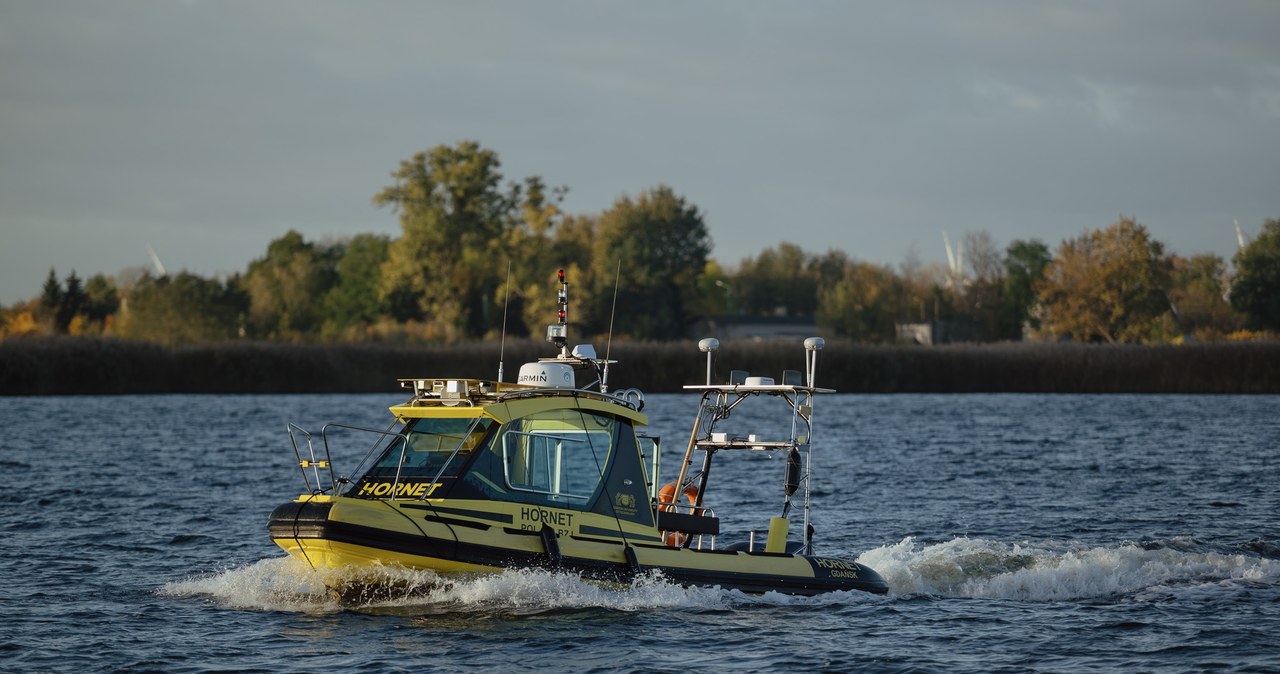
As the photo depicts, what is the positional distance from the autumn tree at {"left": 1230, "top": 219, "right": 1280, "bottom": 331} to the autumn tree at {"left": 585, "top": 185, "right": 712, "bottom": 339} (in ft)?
136

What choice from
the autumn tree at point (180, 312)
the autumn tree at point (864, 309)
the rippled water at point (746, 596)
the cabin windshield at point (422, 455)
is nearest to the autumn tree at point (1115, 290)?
the autumn tree at point (864, 309)

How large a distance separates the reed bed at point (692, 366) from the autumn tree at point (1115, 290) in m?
33.2

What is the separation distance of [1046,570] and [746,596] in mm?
4569

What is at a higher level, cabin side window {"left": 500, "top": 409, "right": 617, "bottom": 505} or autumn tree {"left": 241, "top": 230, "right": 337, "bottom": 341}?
autumn tree {"left": 241, "top": 230, "right": 337, "bottom": 341}

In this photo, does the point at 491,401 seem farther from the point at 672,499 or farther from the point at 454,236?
the point at 454,236

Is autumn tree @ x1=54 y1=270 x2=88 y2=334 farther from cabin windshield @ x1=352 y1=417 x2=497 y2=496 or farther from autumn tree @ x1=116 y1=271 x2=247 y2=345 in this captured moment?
cabin windshield @ x1=352 y1=417 x2=497 y2=496

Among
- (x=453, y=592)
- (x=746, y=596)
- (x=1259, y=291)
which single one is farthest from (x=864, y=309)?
(x=453, y=592)

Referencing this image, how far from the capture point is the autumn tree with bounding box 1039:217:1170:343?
109 metres

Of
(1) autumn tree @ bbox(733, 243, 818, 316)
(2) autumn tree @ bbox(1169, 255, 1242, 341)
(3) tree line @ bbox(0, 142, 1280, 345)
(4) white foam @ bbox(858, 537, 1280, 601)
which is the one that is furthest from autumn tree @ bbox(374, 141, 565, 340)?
(4) white foam @ bbox(858, 537, 1280, 601)

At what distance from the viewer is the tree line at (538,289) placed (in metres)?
107

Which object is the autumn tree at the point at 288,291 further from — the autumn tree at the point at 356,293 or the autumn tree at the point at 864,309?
the autumn tree at the point at 864,309

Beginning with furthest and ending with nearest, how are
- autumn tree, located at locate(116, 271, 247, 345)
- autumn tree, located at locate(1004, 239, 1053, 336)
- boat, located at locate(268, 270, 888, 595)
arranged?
1. autumn tree, located at locate(1004, 239, 1053, 336)
2. autumn tree, located at locate(116, 271, 247, 345)
3. boat, located at locate(268, 270, 888, 595)

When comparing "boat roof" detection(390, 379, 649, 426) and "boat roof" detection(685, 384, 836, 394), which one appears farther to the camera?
"boat roof" detection(685, 384, 836, 394)

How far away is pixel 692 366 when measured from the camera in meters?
74.8
